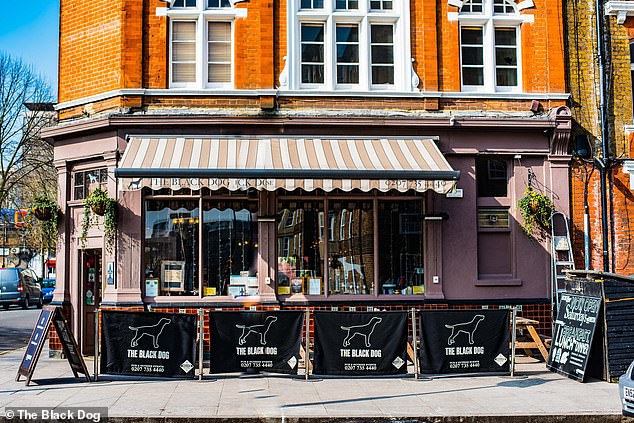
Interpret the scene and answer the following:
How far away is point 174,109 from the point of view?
576 inches

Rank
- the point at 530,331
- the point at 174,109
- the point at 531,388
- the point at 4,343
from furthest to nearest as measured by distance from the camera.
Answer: the point at 4,343
the point at 174,109
the point at 530,331
the point at 531,388

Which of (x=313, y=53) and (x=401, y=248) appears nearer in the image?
(x=401, y=248)

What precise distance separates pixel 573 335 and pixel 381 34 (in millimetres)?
7323

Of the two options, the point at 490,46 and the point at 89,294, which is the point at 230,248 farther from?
the point at 490,46

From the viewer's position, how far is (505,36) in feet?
51.0

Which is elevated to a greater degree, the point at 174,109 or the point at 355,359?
the point at 174,109

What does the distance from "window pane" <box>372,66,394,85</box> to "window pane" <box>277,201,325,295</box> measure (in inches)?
115

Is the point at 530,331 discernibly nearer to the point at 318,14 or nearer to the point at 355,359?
the point at 355,359

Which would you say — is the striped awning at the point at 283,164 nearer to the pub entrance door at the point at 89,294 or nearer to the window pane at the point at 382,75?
the window pane at the point at 382,75

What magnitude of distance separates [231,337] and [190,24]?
22.7 ft

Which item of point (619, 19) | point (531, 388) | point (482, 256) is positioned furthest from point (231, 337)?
point (619, 19)

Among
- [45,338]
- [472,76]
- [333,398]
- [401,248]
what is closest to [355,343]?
[333,398]

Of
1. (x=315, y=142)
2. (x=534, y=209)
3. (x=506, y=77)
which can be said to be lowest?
(x=534, y=209)

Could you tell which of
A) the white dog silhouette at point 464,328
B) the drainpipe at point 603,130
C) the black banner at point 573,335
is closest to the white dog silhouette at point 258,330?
the white dog silhouette at point 464,328
